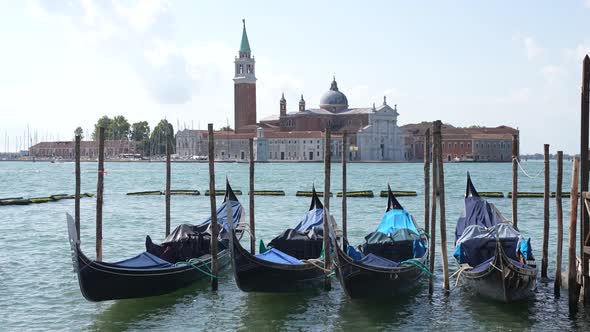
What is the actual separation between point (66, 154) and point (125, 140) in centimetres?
1667

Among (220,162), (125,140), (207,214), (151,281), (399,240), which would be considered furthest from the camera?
(125,140)

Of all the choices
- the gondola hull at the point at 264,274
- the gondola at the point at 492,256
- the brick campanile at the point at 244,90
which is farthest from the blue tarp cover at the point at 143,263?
the brick campanile at the point at 244,90

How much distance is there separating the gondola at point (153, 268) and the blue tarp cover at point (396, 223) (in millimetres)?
2317

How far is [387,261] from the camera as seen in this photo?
9.74m

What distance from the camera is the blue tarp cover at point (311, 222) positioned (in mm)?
11613

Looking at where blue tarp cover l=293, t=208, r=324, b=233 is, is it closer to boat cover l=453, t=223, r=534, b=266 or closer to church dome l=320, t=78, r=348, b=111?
boat cover l=453, t=223, r=534, b=266

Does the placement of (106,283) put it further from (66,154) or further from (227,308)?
(66,154)

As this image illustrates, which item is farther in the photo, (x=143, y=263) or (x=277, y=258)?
(x=277, y=258)

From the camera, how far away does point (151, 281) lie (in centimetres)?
926

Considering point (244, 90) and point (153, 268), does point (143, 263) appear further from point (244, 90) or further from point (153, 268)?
point (244, 90)

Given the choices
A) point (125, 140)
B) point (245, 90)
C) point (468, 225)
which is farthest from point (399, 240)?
point (125, 140)

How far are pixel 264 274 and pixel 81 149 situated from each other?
351 ft

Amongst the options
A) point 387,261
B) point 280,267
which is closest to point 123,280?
point 280,267

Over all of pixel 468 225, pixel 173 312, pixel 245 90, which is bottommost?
pixel 173 312
